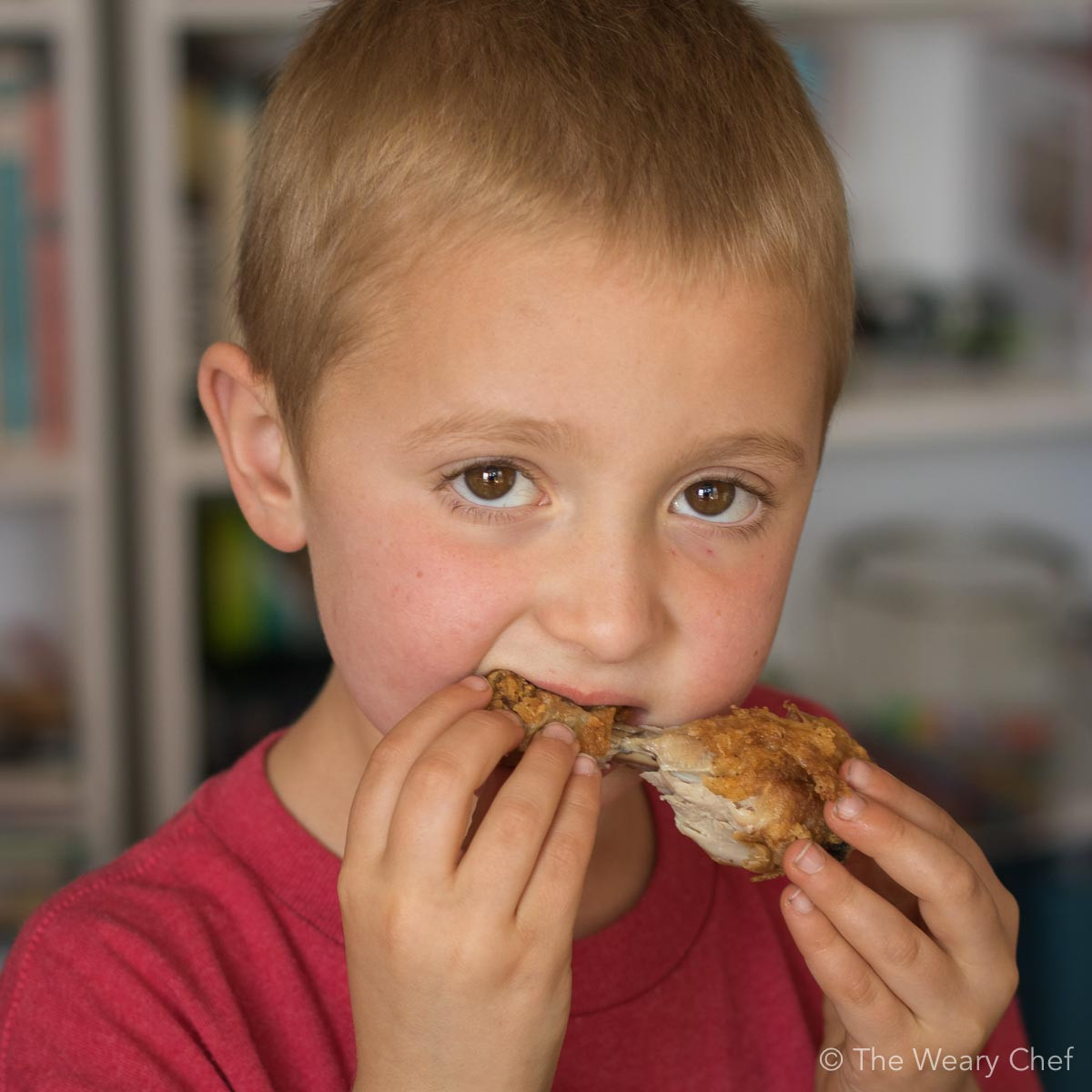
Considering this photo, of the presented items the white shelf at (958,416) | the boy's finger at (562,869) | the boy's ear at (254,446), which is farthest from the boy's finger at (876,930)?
the white shelf at (958,416)

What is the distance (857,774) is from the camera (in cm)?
91

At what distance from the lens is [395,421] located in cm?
88

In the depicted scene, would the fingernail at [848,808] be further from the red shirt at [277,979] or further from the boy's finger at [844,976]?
the red shirt at [277,979]

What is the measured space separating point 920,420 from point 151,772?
50.3 inches

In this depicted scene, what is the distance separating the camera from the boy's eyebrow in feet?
2.74

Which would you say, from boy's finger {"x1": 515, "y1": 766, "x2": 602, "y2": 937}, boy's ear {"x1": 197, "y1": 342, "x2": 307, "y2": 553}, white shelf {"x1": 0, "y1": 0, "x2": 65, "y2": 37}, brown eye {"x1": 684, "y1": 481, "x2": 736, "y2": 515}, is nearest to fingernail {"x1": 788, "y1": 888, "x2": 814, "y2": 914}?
boy's finger {"x1": 515, "y1": 766, "x2": 602, "y2": 937}

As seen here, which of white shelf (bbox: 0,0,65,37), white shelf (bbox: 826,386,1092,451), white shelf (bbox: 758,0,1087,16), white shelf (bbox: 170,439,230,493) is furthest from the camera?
white shelf (bbox: 826,386,1092,451)

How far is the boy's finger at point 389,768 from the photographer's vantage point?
84cm

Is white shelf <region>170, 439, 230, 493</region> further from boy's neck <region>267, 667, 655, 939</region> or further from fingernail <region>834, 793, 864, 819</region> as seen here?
fingernail <region>834, 793, 864, 819</region>

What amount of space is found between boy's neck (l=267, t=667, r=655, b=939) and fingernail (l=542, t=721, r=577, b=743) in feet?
0.56

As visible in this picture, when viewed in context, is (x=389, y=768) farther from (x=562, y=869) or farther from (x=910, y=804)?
(x=910, y=804)

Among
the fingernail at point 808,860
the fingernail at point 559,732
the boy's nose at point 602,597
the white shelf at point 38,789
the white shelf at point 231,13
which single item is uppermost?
the white shelf at point 231,13

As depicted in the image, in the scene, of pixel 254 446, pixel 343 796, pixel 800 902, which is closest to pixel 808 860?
pixel 800 902

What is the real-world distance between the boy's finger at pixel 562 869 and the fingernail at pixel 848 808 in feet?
0.48
